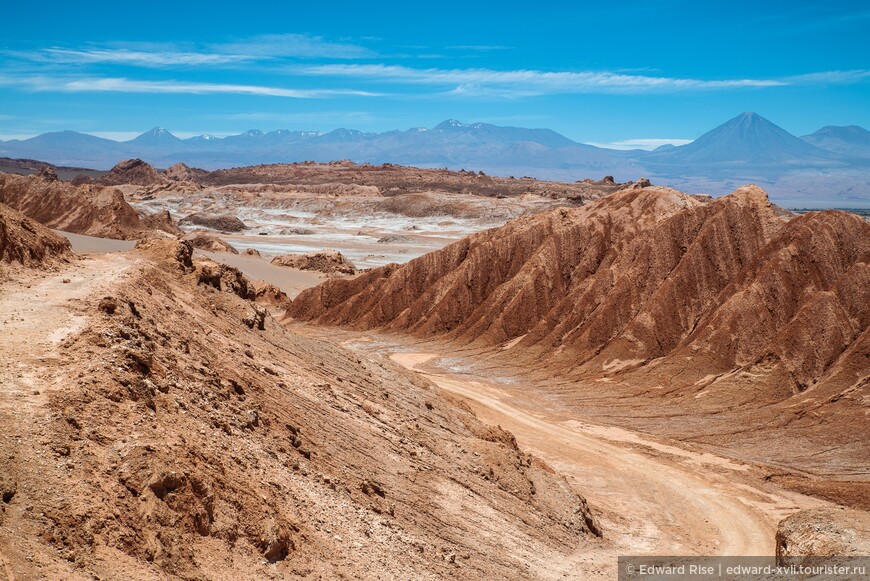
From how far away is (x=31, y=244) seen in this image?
21.6 metres

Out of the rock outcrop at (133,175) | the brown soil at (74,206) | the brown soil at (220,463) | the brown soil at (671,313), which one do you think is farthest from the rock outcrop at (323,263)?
the rock outcrop at (133,175)

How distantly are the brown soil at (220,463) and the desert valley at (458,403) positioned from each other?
54 millimetres

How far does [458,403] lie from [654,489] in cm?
675

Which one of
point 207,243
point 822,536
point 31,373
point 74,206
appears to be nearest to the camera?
point 31,373

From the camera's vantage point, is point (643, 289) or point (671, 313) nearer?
point (671, 313)

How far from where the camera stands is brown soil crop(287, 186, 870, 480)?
30.7m

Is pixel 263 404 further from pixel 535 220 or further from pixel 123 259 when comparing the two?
pixel 535 220

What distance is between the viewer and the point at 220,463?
13.0 m

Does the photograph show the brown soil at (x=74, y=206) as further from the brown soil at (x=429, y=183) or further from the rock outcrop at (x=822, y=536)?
the rock outcrop at (x=822, y=536)

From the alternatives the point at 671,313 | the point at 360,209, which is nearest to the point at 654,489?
the point at 671,313

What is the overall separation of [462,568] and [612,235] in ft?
108

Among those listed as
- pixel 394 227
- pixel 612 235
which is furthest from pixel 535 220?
pixel 394 227

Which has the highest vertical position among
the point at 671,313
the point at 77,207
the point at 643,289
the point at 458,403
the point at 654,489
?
the point at 77,207

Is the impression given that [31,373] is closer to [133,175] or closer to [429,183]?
[429,183]
